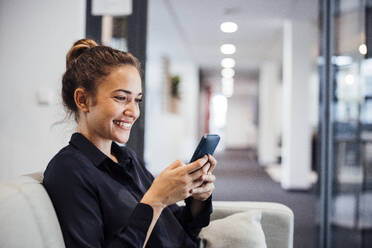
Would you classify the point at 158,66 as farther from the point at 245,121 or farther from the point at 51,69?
the point at 245,121

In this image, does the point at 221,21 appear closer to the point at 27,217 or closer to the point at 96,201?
the point at 96,201

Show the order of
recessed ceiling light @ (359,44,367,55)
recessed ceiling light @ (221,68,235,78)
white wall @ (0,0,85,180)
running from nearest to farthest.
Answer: white wall @ (0,0,85,180)
recessed ceiling light @ (359,44,367,55)
recessed ceiling light @ (221,68,235,78)

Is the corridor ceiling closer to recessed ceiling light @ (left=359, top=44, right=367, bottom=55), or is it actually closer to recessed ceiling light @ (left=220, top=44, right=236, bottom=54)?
recessed ceiling light @ (left=220, top=44, right=236, bottom=54)

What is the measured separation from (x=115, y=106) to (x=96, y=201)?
0.27m

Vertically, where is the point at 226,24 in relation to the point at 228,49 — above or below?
below

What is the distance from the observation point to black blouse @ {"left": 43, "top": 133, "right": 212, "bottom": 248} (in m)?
0.87

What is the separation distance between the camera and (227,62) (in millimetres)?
7922

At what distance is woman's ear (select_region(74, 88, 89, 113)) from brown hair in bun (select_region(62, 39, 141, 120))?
2 cm

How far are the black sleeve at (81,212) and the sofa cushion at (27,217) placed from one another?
25 millimetres

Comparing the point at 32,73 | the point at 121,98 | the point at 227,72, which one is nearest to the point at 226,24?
the point at 32,73

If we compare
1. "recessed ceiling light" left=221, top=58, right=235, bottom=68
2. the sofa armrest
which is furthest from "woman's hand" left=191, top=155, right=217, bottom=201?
"recessed ceiling light" left=221, top=58, right=235, bottom=68

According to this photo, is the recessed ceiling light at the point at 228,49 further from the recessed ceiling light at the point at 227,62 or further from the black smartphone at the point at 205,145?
the black smartphone at the point at 205,145

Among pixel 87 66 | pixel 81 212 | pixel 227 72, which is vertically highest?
pixel 227 72

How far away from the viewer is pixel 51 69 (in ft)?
6.89
